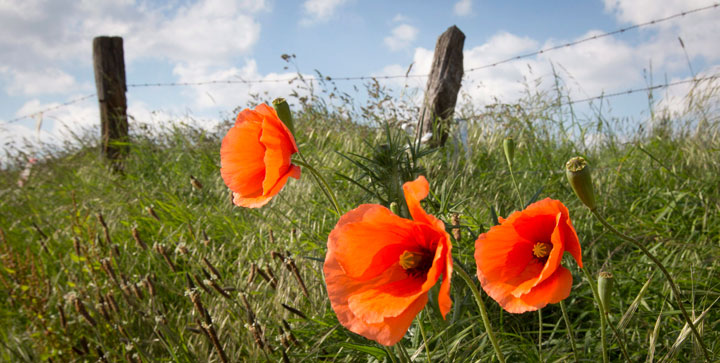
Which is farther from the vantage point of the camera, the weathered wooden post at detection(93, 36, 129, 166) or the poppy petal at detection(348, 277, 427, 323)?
the weathered wooden post at detection(93, 36, 129, 166)

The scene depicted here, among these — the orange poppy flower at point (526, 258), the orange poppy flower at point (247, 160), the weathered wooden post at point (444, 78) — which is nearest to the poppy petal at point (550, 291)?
the orange poppy flower at point (526, 258)

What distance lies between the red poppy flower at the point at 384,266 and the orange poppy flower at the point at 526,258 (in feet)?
0.28

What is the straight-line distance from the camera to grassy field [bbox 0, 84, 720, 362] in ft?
4.67

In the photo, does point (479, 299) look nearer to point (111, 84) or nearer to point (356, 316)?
point (356, 316)

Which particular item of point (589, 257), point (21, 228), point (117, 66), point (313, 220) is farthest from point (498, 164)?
point (117, 66)

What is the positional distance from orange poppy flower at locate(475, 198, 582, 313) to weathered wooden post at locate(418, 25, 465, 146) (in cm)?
338

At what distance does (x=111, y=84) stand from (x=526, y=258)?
239 inches

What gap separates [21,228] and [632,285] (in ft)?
14.1

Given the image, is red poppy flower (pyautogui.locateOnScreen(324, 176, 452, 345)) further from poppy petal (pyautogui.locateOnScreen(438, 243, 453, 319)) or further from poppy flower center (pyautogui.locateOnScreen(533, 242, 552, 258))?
poppy flower center (pyautogui.locateOnScreen(533, 242, 552, 258))

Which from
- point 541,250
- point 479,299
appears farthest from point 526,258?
point 479,299

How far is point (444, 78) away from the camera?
4.18 m

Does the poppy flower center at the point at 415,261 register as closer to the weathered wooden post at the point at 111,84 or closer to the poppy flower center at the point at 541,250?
the poppy flower center at the point at 541,250

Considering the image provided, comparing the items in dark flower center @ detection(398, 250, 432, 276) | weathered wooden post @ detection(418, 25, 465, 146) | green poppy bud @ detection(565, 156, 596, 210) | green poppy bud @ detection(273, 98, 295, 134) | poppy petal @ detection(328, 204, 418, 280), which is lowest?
dark flower center @ detection(398, 250, 432, 276)

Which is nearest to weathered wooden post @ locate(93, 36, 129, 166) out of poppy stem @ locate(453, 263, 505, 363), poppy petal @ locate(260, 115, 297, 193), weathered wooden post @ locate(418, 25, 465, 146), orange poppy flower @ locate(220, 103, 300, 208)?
weathered wooden post @ locate(418, 25, 465, 146)
